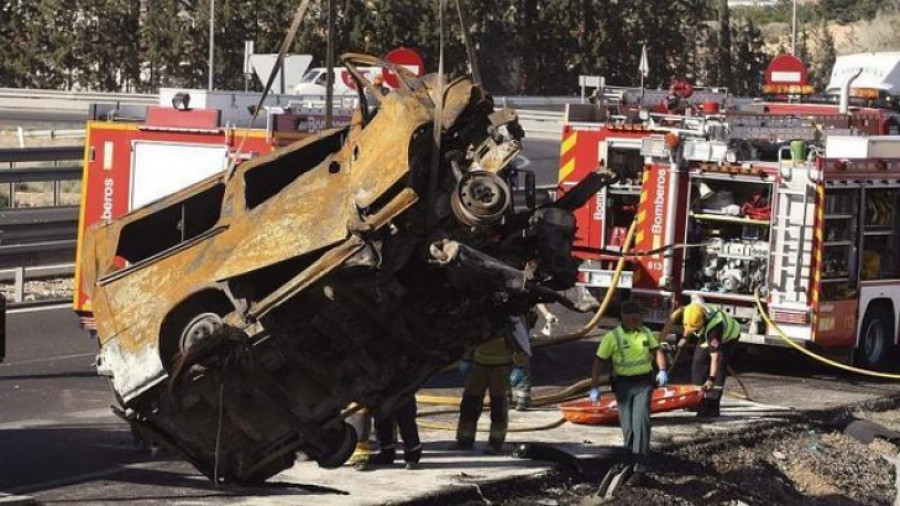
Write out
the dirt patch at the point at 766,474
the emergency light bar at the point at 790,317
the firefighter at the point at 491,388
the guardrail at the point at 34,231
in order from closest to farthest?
1. the dirt patch at the point at 766,474
2. the firefighter at the point at 491,388
3. the emergency light bar at the point at 790,317
4. the guardrail at the point at 34,231

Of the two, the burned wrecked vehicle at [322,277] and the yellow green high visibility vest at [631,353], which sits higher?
the burned wrecked vehicle at [322,277]

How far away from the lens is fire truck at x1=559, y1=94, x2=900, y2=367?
16.9 m

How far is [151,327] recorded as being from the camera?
30.3ft

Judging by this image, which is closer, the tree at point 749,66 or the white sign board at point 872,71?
the white sign board at point 872,71

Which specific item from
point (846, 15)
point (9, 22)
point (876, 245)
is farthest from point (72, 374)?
point (846, 15)

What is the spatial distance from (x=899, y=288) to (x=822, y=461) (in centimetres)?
435

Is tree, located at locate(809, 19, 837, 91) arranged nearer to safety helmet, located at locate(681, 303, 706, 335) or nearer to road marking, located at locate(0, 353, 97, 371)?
safety helmet, located at locate(681, 303, 706, 335)

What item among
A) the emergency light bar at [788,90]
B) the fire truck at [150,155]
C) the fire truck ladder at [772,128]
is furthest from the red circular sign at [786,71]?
the fire truck at [150,155]

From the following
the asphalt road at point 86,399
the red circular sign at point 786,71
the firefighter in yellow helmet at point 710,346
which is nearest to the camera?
the asphalt road at point 86,399

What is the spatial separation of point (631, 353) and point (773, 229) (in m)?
5.09

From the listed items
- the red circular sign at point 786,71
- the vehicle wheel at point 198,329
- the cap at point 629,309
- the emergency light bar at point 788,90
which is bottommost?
the cap at point 629,309

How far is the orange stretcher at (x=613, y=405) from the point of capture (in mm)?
14297

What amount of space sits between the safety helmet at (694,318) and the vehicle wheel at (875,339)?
352 cm

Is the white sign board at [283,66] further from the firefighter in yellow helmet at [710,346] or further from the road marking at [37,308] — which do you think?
the firefighter in yellow helmet at [710,346]
